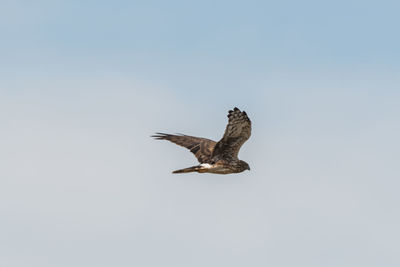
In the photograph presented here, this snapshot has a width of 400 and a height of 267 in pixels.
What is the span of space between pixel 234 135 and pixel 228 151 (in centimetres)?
87

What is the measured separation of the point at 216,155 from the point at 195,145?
231 centimetres

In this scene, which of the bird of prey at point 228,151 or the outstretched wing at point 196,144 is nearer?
the bird of prey at point 228,151

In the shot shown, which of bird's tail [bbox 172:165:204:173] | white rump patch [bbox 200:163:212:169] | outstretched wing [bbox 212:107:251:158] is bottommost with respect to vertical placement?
bird's tail [bbox 172:165:204:173]

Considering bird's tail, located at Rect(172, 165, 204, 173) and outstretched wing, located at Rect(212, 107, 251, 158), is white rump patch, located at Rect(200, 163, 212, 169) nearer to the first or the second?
bird's tail, located at Rect(172, 165, 204, 173)

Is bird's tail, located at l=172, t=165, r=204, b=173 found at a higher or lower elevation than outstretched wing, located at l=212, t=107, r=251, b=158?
lower

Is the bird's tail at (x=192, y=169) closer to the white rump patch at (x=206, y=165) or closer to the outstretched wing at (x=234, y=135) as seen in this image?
the white rump patch at (x=206, y=165)

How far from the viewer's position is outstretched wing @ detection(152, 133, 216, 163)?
32.2m

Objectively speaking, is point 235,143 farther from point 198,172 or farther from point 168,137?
point 168,137

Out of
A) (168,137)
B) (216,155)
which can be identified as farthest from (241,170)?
(168,137)

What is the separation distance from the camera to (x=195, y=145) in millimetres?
33312

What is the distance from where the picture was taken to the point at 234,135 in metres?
30.0

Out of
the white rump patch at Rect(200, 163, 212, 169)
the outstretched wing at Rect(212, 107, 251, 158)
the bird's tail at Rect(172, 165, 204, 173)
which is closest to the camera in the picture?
the outstretched wing at Rect(212, 107, 251, 158)

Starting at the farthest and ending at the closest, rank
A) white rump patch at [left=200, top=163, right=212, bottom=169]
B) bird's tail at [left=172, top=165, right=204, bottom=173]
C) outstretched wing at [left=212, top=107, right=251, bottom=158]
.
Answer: white rump patch at [left=200, top=163, right=212, bottom=169], bird's tail at [left=172, top=165, right=204, bottom=173], outstretched wing at [left=212, top=107, right=251, bottom=158]

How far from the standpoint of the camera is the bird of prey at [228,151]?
1158 inches
